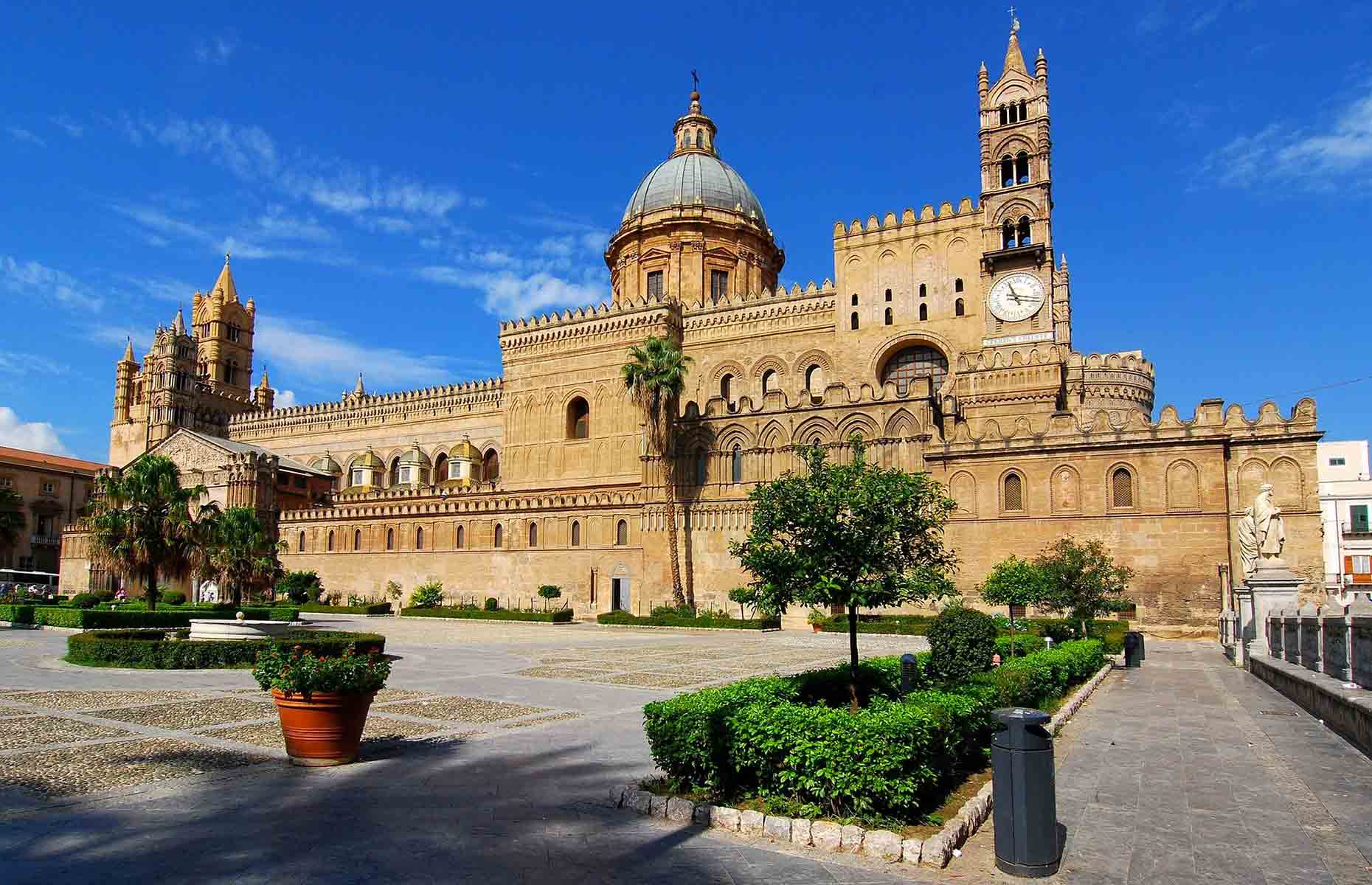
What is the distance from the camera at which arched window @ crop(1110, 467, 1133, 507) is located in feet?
118

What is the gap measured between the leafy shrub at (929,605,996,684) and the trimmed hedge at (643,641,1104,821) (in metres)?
6.06

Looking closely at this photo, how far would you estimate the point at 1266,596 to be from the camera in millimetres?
21828

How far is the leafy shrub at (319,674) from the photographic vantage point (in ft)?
29.3

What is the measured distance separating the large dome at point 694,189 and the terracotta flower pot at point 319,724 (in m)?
51.0

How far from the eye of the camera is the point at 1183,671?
2088 cm

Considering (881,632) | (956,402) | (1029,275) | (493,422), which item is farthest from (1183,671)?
(493,422)

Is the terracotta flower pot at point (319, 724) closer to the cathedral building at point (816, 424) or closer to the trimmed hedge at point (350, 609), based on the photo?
the cathedral building at point (816, 424)

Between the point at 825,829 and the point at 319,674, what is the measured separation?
5.08m

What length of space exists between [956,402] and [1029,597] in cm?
1573

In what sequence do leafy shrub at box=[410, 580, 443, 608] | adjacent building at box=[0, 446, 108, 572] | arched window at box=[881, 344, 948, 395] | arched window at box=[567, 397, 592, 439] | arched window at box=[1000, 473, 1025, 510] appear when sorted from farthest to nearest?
adjacent building at box=[0, 446, 108, 572]
arched window at box=[567, 397, 592, 439]
leafy shrub at box=[410, 580, 443, 608]
arched window at box=[881, 344, 948, 395]
arched window at box=[1000, 473, 1025, 510]

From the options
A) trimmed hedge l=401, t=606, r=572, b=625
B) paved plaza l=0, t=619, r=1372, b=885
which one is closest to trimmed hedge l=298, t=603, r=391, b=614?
trimmed hedge l=401, t=606, r=572, b=625

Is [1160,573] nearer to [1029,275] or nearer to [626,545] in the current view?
[1029,275]

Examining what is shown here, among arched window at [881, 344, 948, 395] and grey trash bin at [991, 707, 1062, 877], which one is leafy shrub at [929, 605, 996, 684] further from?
arched window at [881, 344, 948, 395]

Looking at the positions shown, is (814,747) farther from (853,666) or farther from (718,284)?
(718,284)
